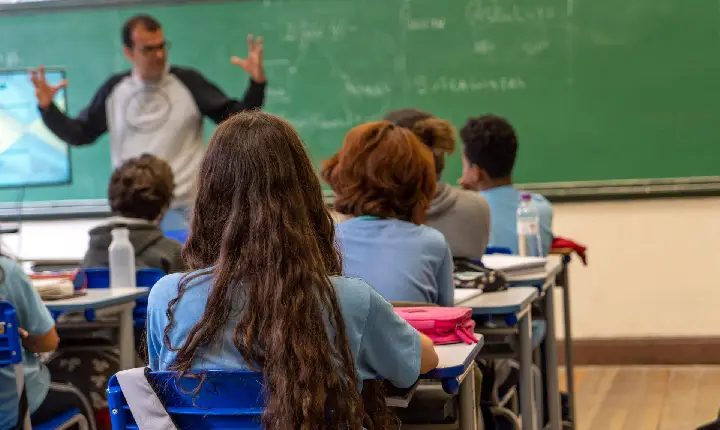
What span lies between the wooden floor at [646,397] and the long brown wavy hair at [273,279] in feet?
9.56

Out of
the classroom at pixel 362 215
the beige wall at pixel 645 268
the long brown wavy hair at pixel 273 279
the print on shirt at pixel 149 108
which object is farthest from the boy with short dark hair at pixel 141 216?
the beige wall at pixel 645 268

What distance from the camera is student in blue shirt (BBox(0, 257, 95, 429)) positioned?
268 cm

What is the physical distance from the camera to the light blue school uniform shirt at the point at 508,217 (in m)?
3.96

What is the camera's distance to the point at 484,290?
2945mm

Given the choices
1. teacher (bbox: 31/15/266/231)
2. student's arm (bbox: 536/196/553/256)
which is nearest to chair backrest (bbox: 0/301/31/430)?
student's arm (bbox: 536/196/553/256)

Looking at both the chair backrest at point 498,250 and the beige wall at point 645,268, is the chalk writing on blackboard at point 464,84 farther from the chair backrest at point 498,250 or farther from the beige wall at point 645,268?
the chair backrest at point 498,250

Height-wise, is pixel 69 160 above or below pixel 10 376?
above

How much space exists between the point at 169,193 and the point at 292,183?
2.37 m

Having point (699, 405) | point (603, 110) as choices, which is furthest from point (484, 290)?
point (603, 110)

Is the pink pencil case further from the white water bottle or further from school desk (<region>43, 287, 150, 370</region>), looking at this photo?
the white water bottle

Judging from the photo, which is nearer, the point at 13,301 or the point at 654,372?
the point at 13,301

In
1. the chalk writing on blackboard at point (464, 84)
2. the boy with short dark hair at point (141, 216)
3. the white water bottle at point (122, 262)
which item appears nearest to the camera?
the white water bottle at point (122, 262)

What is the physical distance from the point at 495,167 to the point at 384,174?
144 cm

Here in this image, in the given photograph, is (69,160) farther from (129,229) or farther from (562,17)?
(562,17)
